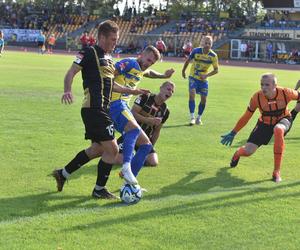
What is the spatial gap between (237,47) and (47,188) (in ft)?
155

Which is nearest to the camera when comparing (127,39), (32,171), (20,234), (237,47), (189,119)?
(20,234)

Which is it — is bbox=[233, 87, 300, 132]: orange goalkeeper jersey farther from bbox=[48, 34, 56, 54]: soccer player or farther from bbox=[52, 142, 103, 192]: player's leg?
bbox=[48, 34, 56, 54]: soccer player

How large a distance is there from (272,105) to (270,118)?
25 cm

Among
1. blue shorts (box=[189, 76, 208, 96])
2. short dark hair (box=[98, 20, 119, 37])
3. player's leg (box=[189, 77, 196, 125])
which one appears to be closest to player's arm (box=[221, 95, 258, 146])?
short dark hair (box=[98, 20, 119, 37])

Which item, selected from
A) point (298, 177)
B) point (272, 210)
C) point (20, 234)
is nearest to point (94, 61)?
point (20, 234)

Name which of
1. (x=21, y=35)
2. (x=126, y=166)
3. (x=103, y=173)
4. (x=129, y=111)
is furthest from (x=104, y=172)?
(x=21, y=35)

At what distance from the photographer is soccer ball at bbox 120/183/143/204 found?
19.1 feet

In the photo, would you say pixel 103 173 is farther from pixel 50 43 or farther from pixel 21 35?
pixel 21 35

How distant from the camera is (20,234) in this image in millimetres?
4785

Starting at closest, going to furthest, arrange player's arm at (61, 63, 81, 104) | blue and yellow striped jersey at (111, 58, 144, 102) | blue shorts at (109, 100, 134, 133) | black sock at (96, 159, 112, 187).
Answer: player's arm at (61, 63, 81, 104)
black sock at (96, 159, 112, 187)
blue shorts at (109, 100, 134, 133)
blue and yellow striped jersey at (111, 58, 144, 102)

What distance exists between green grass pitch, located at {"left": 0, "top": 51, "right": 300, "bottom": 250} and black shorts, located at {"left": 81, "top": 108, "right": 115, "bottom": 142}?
74 cm

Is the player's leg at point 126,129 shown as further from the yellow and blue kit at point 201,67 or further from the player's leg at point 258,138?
Result: the yellow and blue kit at point 201,67

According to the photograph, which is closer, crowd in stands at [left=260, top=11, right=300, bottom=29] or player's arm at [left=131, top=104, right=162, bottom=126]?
player's arm at [left=131, top=104, right=162, bottom=126]

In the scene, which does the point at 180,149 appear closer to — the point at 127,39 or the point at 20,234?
the point at 20,234
